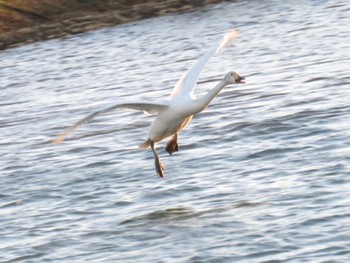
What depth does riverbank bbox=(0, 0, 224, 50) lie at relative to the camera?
30.2 m

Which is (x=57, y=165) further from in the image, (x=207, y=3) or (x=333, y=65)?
(x=207, y=3)

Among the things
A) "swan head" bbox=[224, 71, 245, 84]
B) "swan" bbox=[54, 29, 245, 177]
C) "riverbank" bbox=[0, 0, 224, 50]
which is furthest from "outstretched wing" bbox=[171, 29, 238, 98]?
"riverbank" bbox=[0, 0, 224, 50]

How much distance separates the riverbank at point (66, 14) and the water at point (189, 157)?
1.98 meters

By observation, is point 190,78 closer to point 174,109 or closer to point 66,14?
point 174,109

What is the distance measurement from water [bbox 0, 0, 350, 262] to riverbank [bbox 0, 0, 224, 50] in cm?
198

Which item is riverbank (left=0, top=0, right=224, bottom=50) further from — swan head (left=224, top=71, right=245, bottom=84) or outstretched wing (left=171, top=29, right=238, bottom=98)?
swan head (left=224, top=71, right=245, bottom=84)

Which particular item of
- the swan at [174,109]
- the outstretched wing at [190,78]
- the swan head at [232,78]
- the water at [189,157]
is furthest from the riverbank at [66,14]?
the swan head at [232,78]

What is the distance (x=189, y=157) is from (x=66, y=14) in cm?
1543

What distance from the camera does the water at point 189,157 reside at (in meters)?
12.3

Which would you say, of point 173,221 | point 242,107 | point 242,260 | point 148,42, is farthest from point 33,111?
point 242,260

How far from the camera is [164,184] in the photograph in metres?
14.8

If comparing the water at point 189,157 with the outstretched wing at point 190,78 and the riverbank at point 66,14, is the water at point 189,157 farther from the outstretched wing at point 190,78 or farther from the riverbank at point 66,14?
the riverbank at point 66,14

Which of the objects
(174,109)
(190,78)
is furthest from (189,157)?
(174,109)

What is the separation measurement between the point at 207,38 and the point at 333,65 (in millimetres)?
6376
